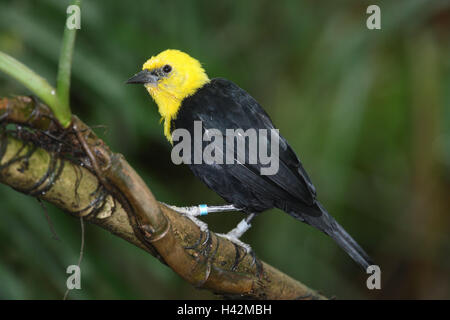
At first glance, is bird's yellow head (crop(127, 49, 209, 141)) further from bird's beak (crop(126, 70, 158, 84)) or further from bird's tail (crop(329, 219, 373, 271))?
bird's tail (crop(329, 219, 373, 271))

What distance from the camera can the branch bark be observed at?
1.39 m

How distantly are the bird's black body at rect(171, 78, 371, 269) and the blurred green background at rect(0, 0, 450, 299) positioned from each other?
424 millimetres

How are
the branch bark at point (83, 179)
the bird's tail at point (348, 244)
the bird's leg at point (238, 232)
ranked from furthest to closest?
the bird's tail at point (348, 244) → the bird's leg at point (238, 232) → the branch bark at point (83, 179)

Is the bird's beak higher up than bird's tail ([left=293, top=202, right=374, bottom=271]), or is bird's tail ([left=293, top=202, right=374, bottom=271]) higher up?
the bird's beak

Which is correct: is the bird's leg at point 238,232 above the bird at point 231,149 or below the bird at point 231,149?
below

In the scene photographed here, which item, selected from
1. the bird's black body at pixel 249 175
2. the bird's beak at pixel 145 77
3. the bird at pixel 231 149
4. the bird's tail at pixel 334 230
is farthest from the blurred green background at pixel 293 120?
the bird's tail at pixel 334 230

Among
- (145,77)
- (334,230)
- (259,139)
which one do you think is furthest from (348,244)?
(145,77)

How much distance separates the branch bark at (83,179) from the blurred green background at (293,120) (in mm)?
875

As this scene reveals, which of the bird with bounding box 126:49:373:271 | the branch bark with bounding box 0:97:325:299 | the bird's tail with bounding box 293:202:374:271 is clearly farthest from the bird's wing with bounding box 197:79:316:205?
the branch bark with bounding box 0:97:325:299

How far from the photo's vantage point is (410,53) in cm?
411

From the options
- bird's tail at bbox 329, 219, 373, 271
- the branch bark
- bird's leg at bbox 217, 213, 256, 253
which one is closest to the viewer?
the branch bark

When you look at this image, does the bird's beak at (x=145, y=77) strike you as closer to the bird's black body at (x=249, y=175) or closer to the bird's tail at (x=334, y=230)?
the bird's black body at (x=249, y=175)

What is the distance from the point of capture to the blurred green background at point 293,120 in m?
2.57
